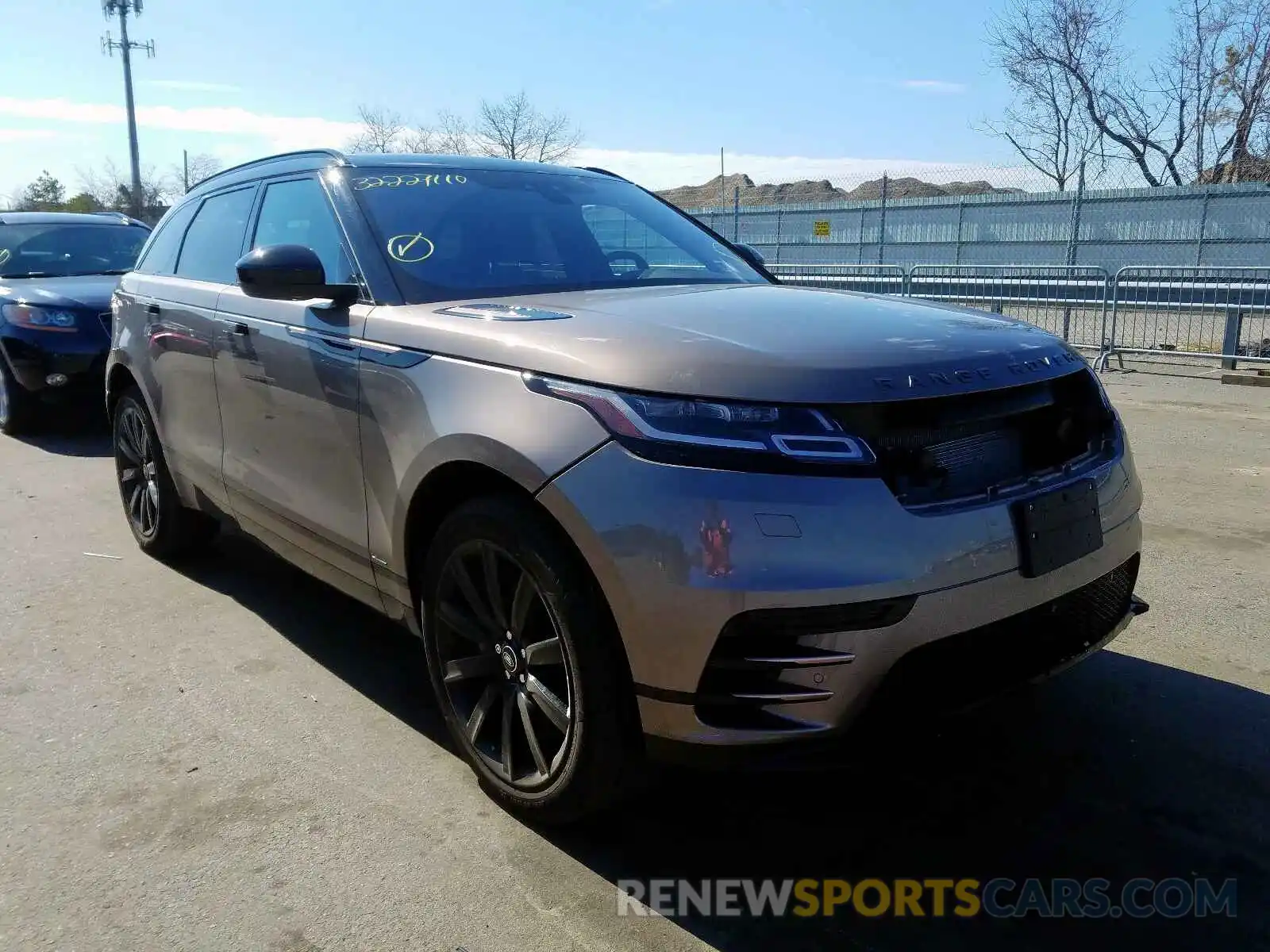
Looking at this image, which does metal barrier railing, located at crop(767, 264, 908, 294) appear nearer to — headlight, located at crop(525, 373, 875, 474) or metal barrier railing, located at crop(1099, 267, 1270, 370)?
metal barrier railing, located at crop(1099, 267, 1270, 370)

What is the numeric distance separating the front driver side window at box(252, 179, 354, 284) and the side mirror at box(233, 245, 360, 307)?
76 mm

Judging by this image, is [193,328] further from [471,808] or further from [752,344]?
[752,344]

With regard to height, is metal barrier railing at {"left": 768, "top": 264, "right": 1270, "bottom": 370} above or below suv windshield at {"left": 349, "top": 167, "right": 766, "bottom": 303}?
below

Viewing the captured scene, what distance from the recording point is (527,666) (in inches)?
103

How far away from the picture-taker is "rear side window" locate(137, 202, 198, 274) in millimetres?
4742

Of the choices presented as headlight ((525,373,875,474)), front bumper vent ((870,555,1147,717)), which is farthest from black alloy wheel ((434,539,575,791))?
front bumper vent ((870,555,1147,717))

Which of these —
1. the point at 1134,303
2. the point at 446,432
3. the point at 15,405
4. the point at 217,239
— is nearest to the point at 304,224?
the point at 217,239

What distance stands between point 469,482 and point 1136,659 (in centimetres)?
254

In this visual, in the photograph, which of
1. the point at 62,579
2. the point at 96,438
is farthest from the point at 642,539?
the point at 96,438

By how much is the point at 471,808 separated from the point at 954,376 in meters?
1.72

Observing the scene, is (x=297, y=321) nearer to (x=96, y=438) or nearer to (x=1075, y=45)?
(x=96, y=438)

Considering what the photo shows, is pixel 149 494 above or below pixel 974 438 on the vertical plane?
below

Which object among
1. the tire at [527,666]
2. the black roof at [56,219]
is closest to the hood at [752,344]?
the tire at [527,666]

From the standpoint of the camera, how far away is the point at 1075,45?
86.7 feet
